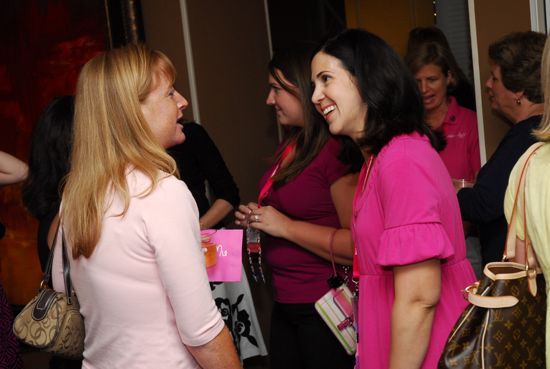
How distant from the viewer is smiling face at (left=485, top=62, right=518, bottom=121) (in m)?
2.74

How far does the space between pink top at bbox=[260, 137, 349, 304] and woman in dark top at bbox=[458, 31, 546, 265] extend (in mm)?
515

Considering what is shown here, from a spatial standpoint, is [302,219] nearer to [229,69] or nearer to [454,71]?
[454,71]

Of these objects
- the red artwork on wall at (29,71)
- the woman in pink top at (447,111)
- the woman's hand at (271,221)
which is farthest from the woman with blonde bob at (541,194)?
the red artwork on wall at (29,71)

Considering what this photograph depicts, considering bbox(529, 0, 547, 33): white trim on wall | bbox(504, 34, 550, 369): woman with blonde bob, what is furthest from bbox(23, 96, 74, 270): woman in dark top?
bbox(529, 0, 547, 33): white trim on wall

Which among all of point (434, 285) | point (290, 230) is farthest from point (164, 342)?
point (290, 230)

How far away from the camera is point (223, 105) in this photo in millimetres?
4434

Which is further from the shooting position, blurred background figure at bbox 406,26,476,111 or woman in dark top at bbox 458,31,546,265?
blurred background figure at bbox 406,26,476,111

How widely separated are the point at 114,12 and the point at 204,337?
325cm

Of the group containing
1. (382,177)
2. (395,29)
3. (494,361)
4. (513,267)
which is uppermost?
(395,29)

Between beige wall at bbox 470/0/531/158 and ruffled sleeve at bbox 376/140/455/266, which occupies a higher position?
beige wall at bbox 470/0/531/158

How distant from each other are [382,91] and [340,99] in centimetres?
12

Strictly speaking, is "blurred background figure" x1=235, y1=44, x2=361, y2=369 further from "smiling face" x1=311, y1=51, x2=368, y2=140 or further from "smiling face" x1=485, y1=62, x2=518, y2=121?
"smiling face" x1=485, y1=62, x2=518, y2=121

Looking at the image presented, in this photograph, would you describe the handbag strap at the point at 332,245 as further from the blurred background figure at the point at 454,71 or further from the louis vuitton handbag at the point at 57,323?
the blurred background figure at the point at 454,71

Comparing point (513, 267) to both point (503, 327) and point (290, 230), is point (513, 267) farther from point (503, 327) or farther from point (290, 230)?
point (290, 230)
